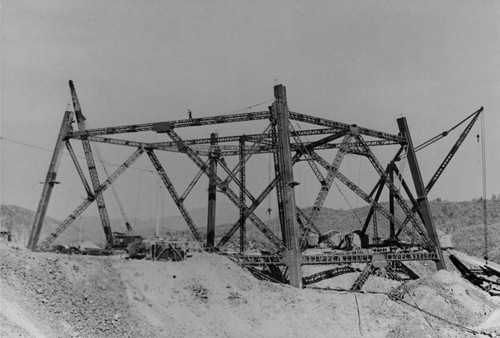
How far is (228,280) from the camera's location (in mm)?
A: 21516

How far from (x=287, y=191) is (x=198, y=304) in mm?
9145

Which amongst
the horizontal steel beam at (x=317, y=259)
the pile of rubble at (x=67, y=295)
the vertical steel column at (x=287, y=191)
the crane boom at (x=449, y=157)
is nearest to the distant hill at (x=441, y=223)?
the crane boom at (x=449, y=157)

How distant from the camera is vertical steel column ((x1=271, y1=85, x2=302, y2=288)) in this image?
2489 cm

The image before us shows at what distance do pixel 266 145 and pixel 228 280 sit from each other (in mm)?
11822

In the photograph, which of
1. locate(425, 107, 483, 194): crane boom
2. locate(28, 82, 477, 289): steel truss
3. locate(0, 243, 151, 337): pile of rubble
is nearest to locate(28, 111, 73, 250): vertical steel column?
locate(28, 82, 477, 289): steel truss

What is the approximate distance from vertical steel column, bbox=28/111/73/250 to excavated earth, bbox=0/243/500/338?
50.5 feet

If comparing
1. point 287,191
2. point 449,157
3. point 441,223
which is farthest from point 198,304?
point 441,223

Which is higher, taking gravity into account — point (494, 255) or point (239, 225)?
point (239, 225)

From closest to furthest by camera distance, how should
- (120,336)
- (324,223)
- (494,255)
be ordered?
1. (120,336)
2. (494,255)
3. (324,223)

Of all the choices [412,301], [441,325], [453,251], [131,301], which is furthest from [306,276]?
[453,251]

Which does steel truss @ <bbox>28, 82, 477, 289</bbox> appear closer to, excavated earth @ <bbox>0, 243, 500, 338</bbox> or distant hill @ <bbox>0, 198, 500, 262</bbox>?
excavated earth @ <bbox>0, 243, 500, 338</bbox>

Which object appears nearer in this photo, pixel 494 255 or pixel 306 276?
pixel 306 276

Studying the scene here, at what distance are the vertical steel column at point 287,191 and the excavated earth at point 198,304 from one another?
2.58 metres

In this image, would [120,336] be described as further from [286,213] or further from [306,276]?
[306,276]
